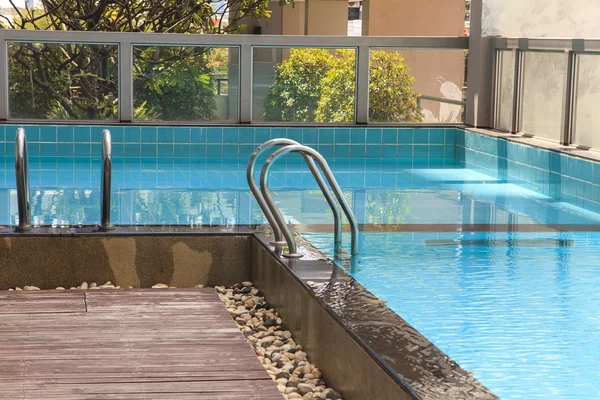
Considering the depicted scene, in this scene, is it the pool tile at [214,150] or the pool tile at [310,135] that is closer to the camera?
the pool tile at [214,150]

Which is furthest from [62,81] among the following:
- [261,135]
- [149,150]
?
[261,135]

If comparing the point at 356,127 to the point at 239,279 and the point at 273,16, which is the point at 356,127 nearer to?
the point at 239,279

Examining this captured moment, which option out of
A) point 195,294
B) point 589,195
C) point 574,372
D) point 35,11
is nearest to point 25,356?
point 195,294

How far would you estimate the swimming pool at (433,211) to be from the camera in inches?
168

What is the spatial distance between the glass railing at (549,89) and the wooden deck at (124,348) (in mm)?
5766

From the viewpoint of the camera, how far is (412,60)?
12.3 metres

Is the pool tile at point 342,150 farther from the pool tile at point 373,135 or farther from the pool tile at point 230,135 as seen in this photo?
the pool tile at point 230,135

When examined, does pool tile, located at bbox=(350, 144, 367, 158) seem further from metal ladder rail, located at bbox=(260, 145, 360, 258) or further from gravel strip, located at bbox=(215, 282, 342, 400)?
metal ladder rail, located at bbox=(260, 145, 360, 258)

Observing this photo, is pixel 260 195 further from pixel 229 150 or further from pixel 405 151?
pixel 405 151

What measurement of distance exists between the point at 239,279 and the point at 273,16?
659 inches

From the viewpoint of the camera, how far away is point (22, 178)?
209 inches

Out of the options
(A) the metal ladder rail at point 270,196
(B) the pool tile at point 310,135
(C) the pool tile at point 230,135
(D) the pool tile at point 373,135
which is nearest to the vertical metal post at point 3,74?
(C) the pool tile at point 230,135

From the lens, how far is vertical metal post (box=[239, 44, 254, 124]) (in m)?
12.0

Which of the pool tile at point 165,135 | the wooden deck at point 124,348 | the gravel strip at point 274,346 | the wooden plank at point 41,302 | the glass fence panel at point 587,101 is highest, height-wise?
the glass fence panel at point 587,101
